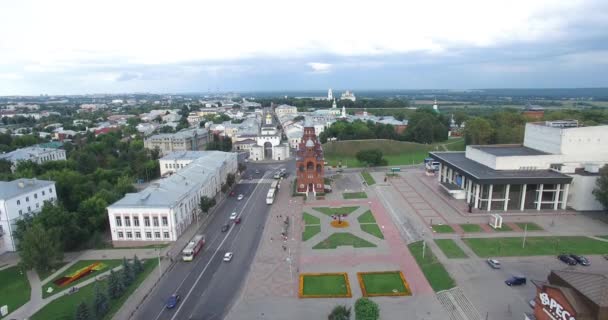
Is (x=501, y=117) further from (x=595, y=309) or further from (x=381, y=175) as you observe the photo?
(x=595, y=309)

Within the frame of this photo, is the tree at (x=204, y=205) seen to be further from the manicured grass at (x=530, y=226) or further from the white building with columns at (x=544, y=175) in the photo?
the manicured grass at (x=530, y=226)

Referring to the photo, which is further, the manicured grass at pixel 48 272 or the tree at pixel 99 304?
the manicured grass at pixel 48 272

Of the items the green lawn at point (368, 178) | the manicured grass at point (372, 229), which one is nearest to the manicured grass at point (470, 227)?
the manicured grass at point (372, 229)

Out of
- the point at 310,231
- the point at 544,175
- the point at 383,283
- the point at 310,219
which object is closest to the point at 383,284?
the point at 383,283

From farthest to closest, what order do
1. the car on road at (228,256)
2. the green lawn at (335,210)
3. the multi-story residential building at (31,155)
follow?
the multi-story residential building at (31,155) → the green lawn at (335,210) → the car on road at (228,256)

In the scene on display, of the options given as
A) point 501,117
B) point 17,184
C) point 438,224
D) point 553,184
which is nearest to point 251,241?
point 438,224

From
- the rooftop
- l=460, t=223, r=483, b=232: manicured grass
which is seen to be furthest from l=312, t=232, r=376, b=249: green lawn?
the rooftop
